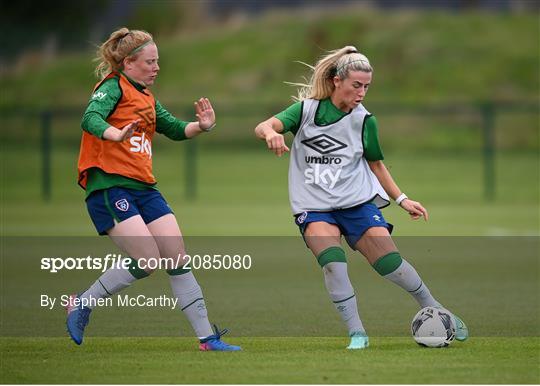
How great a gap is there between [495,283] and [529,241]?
4.38 meters

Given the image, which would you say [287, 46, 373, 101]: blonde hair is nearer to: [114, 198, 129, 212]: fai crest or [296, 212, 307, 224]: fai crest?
[296, 212, 307, 224]: fai crest

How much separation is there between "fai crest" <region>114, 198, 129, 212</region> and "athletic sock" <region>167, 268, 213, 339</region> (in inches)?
20.1

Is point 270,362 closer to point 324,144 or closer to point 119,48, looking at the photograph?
point 324,144

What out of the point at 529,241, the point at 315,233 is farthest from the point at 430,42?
the point at 315,233

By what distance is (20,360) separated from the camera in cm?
749

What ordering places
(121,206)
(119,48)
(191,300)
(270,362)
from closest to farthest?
1. (270,362)
2. (121,206)
3. (191,300)
4. (119,48)

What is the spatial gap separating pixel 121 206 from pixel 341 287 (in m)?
1.47

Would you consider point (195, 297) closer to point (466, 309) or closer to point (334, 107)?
point (334, 107)

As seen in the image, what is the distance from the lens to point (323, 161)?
8.06 meters

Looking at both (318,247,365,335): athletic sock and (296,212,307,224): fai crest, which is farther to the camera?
(296,212,307,224): fai crest

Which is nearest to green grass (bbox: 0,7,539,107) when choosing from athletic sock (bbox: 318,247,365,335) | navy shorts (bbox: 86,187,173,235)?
navy shorts (bbox: 86,187,173,235)

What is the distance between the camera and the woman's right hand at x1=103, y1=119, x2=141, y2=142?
7406 mm

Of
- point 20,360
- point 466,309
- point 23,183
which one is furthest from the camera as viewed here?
point 23,183

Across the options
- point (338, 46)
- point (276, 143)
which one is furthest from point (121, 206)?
point (338, 46)
